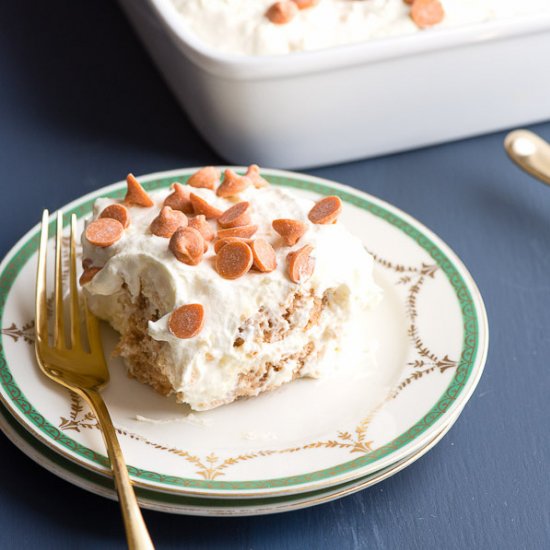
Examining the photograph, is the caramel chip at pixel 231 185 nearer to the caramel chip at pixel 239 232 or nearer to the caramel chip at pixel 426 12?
the caramel chip at pixel 239 232

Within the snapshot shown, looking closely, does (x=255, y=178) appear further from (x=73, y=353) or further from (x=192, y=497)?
(x=192, y=497)

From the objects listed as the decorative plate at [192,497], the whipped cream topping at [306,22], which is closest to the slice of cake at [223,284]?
the decorative plate at [192,497]

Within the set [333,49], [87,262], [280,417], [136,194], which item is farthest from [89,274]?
[333,49]

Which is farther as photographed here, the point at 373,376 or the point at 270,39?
the point at 270,39

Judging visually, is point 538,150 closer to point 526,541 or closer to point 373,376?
point 373,376

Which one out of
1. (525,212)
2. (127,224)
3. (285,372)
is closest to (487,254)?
(525,212)
